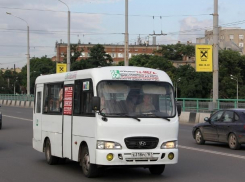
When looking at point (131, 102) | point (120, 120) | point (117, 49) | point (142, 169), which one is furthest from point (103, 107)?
point (117, 49)

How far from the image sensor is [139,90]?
10766 mm

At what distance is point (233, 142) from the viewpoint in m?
16.9

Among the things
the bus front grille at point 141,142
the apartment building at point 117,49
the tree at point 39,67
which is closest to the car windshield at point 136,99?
the bus front grille at point 141,142

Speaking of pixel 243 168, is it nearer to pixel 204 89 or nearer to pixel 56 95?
pixel 56 95

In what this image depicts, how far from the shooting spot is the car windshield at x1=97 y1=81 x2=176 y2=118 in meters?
10.4

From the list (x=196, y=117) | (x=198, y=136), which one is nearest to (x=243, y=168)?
(x=198, y=136)

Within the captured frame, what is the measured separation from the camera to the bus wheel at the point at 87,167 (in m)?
10.5

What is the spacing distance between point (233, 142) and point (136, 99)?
24.0 ft

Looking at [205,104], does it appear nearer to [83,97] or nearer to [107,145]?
[83,97]

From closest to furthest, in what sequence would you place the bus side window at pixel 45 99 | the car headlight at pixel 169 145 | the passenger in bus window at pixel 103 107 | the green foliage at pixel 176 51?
1. the passenger in bus window at pixel 103 107
2. the car headlight at pixel 169 145
3. the bus side window at pixel 45 99
4. the green foliage at pixel 176 51

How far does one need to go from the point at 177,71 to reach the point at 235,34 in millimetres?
60807

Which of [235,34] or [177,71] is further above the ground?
[235,34]

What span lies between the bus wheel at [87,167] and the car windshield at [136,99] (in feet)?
3.49

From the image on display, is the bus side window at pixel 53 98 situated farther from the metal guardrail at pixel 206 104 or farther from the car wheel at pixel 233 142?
the metal guardrail at pixel 206 104
